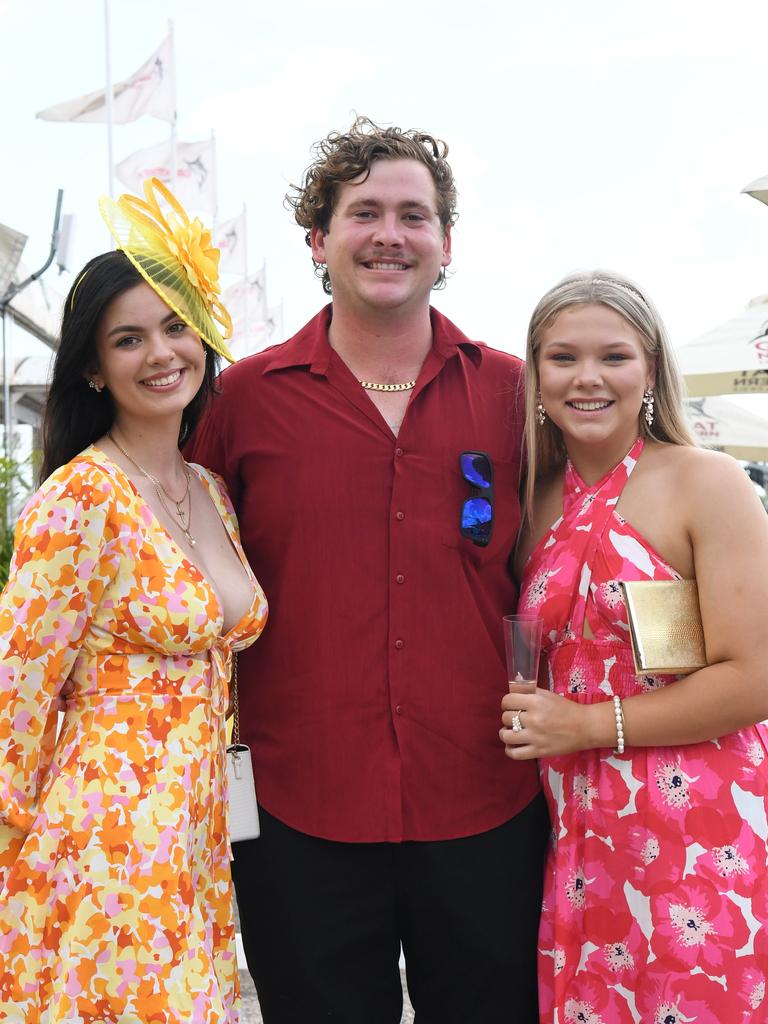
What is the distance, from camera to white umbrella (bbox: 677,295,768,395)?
26.4 ft

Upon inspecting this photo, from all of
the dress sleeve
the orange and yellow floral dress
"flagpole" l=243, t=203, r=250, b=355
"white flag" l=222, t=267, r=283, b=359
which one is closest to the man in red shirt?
the orange and yellow floral dress

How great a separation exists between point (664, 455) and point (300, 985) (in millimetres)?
1639

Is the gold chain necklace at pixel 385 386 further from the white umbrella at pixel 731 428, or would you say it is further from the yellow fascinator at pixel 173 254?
the white umbrella at pixel 731 428

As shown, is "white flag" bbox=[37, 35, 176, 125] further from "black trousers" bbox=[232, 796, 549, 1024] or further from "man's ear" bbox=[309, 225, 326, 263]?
"black trousers" bbox=[232, 796, 549, 1024]

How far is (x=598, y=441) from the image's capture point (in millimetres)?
2623

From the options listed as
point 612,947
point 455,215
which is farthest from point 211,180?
point 612,947

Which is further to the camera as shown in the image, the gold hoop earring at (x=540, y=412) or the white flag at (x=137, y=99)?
the white flag at (x=137, y=99)

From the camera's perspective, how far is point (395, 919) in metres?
2.75

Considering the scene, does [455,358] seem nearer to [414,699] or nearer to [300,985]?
[414,699]

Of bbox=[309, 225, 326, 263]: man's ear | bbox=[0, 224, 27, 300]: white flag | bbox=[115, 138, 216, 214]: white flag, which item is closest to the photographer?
bbox=[309, 225, 326, 263]: man's ear

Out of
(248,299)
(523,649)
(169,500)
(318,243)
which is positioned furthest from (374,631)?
(248,299)

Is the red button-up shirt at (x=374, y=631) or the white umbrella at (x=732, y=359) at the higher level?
the white umbrella at (x=732, y=359)

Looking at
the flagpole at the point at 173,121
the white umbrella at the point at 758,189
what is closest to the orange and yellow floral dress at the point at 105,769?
the white umbrella at the point at 758,189

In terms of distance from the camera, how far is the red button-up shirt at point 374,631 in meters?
2.66
